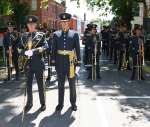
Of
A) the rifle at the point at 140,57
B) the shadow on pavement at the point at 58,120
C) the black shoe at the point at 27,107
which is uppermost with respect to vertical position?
the rifle at the point at 140,57

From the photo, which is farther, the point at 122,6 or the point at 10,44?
the point at 122,6

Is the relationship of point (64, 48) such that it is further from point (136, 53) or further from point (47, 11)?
point (47, 11)

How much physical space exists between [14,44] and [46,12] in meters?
71.3

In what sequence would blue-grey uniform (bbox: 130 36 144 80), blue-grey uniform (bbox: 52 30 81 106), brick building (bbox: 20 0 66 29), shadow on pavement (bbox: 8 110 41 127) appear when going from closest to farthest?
shadow on pavement (bbox: 8 110 41 127), blue-grey uniform (bbox: 52 30 81 106), blue-grey uniform (bbox: 130 36 144 80), brick building (bbox: 20 0 66 29)

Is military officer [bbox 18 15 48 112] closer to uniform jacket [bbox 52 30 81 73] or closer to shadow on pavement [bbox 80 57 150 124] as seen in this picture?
uniform jacket [bbox 52 30 81 73]

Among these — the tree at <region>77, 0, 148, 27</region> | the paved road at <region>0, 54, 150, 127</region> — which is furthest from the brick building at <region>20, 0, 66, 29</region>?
the paved road at <region>0, 54, 150, 127</region>

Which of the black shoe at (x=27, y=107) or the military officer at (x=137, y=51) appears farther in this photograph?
the military officer at (x=137, y=51)

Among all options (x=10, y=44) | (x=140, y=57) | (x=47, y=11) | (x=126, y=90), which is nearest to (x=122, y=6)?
(x=140, y=57)

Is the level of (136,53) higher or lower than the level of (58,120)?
higher

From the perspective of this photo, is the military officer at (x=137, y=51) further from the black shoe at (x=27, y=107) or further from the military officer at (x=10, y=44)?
the black shoe at (x=27, y=107)

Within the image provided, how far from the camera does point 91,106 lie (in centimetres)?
1196

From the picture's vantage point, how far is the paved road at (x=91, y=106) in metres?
10.0

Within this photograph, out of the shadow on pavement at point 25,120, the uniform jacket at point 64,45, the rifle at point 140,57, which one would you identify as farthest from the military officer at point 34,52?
the rifle at point 140,57

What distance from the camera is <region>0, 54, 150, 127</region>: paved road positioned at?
10045 mm
